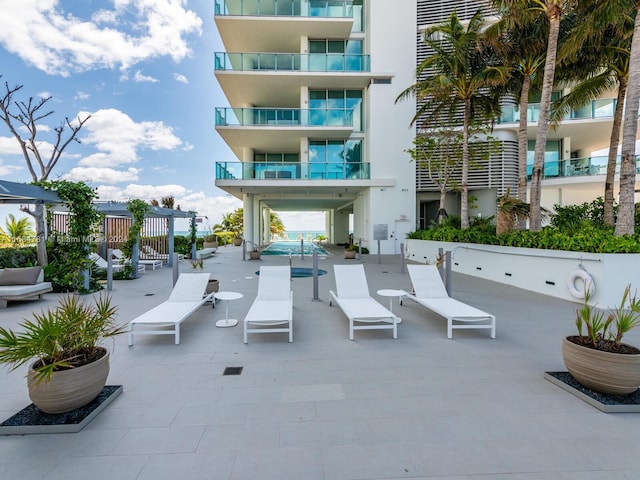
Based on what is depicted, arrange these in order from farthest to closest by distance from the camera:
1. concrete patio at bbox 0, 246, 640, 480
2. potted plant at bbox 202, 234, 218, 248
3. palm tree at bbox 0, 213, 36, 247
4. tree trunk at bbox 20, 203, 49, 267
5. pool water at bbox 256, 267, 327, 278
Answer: potted plant at bbox 202, 234, 218, 248 < palm tree at bbox 0, 213, 36, 247 < pool water at bbox 256, 267, 327, 278 < tree trunk at bbox 20, 203, 49, 267 < concrete patio at bbox 0, 246, 640, 480

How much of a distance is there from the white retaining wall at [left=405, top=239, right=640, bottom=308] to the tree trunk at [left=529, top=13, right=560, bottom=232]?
4.39 feet

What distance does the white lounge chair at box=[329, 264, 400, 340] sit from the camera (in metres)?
4.98

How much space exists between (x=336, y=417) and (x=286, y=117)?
16.3m

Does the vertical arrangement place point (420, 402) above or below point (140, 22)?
below

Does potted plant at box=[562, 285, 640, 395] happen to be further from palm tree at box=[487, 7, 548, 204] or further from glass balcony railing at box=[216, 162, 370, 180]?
glass balcony railing at box=[216, 162, 370, 180]

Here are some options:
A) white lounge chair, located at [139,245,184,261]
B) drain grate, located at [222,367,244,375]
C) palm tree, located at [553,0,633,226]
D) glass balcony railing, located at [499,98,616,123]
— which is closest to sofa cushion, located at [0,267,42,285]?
drain grate, located at [222,367,244,375]

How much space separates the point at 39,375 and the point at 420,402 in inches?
136

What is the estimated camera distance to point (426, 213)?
2181 cm

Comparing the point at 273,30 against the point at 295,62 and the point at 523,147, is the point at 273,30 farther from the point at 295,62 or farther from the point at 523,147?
the point at 523,147

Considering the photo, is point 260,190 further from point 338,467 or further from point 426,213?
point 338,467

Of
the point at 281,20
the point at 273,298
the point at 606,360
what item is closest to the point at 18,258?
the point at 273,298

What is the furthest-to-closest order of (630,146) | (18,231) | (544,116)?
1. (18,231)
2. (544,116)
3. (630,146)

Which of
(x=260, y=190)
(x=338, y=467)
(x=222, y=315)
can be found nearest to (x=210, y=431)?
(x=338, y=467)

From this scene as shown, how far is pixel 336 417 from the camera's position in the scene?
9.09 ft
